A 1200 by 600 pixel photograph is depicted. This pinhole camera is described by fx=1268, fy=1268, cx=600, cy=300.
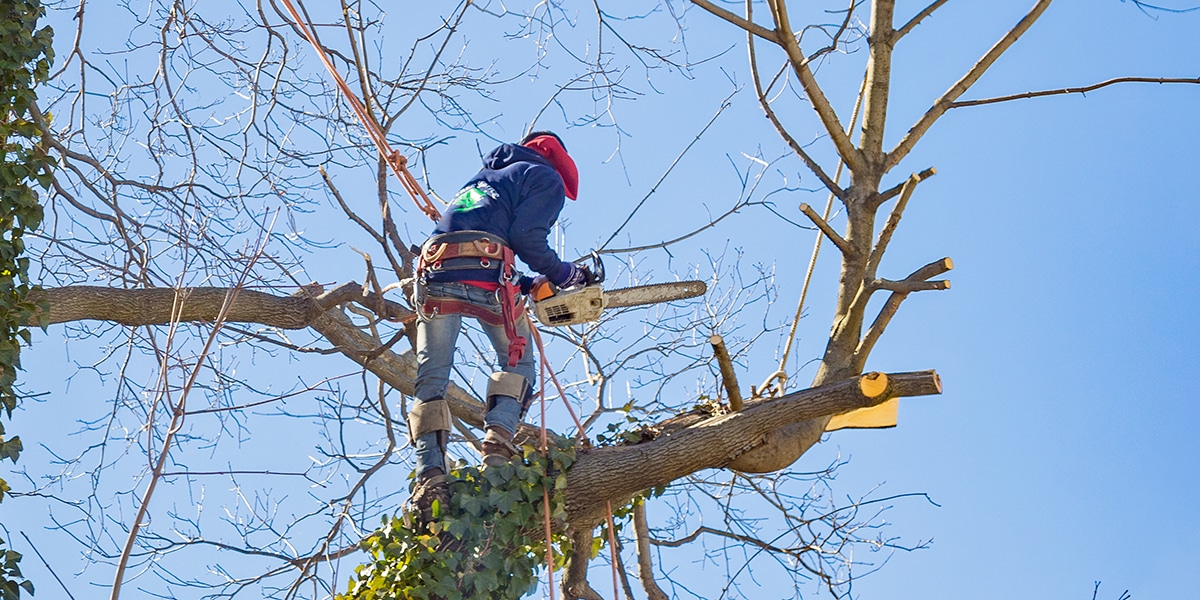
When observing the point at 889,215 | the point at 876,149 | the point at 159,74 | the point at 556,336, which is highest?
the point at 159,74

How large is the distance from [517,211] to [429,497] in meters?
1.25

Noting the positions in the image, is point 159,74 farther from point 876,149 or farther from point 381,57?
point 876,149

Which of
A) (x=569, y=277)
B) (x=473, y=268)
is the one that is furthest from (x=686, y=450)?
(x=473, y=268)

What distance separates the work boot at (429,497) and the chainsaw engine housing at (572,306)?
32.8 inches

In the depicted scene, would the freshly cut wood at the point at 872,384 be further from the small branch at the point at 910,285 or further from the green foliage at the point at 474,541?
the green foliage at the point at 474,541

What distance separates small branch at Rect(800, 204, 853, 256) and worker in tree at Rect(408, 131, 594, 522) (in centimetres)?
107

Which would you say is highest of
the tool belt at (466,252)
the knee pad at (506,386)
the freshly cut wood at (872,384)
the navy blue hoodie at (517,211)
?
the navy blue hoodie at (517,211)

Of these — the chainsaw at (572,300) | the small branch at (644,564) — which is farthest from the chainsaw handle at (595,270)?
the small branch at (644,564)

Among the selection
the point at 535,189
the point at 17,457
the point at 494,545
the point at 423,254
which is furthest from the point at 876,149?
the point at 17,457

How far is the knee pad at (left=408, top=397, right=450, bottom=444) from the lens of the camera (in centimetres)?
512

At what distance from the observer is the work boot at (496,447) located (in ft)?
17.0

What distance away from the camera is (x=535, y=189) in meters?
5.37

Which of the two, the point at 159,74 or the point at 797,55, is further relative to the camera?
the point at 159,74

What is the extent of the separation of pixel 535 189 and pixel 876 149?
1.76 meters
